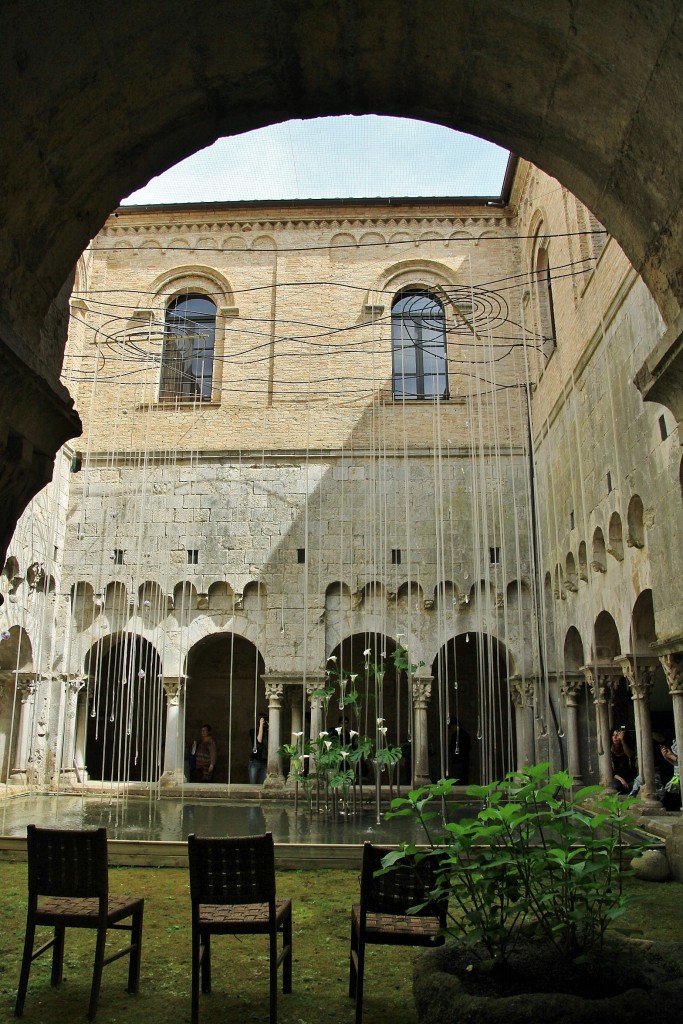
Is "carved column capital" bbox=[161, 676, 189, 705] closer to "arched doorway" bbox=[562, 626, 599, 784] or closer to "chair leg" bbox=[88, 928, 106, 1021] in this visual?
"arched doorway" bbox=[562, 626, 599, 784]

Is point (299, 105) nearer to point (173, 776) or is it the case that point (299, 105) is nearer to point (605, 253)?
point (605, 253)

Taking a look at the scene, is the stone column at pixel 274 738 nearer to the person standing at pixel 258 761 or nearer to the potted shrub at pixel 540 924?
the person standing at pixel 258 761

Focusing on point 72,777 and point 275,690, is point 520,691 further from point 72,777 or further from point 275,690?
point 72,777

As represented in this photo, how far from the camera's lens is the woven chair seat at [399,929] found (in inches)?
134

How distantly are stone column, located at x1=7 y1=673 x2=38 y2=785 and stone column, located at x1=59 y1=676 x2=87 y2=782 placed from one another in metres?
0.54

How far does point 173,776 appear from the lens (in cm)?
1174

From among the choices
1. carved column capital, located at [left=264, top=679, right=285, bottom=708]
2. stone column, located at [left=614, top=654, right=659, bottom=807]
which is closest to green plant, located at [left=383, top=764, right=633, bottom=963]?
stone column, located at [left=614, top=654, right=659, bottom=807]

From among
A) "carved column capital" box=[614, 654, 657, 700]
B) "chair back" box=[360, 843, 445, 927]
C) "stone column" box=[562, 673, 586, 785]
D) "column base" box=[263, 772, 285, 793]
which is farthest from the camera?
"column base" box=[263, 772, 285, 793]

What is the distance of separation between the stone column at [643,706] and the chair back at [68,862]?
625 cm

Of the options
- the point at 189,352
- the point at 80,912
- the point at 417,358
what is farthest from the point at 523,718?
the point at 80,912

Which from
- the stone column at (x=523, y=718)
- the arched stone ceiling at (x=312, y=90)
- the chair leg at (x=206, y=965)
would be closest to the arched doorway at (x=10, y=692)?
the stone column at (x=523, y=718)

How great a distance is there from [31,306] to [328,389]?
10.2 metres

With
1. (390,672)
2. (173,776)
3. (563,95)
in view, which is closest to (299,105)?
(563,95)

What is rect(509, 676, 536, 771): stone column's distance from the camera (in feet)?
37.8
